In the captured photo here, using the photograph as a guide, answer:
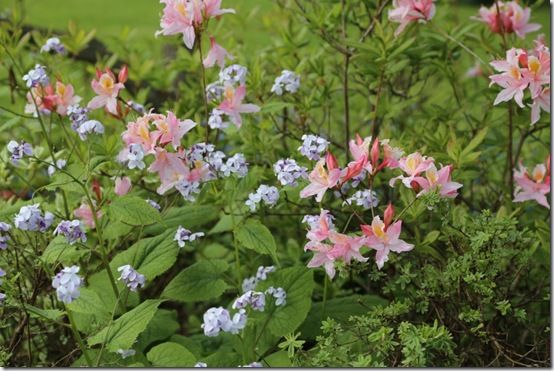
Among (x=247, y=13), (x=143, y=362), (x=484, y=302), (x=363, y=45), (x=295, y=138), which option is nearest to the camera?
(x=484, y=302)

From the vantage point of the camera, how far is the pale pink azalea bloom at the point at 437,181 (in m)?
1.51

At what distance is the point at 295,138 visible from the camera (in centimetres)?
206

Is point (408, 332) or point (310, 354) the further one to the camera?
point (310, 354)

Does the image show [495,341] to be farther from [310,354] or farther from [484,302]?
[310,354]

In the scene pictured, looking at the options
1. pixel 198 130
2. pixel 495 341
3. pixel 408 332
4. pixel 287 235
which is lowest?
pixel 287 235

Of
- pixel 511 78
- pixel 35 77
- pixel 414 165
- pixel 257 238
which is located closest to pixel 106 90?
pixel 35 77

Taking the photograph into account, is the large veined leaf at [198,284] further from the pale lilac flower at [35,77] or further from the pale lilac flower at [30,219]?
the pale lilac flower at [35,77]

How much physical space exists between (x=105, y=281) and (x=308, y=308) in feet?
1.40

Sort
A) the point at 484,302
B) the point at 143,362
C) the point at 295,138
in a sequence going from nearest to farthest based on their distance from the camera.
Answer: the point at 484,302 → the point at 143,362 → the point at 295,138

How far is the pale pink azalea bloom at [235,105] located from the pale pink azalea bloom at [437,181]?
43cm

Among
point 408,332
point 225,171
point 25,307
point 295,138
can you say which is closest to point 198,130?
point 295,138

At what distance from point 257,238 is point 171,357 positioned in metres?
0.27

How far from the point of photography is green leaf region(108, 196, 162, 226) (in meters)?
1.58

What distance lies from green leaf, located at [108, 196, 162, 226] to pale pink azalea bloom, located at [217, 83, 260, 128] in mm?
300
